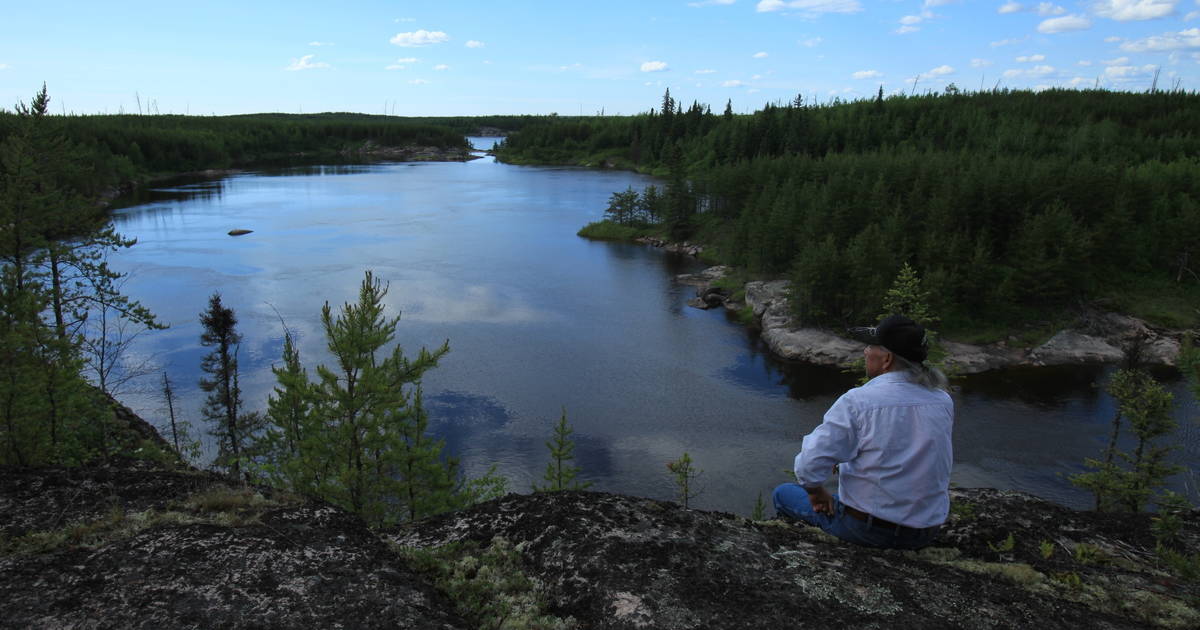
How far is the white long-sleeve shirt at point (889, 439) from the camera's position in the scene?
506 cm

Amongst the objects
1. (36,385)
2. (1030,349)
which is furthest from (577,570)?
(1030,349)

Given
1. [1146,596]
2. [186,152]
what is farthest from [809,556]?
[186,152]

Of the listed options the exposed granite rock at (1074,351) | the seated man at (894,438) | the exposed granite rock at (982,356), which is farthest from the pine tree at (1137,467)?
the exposed granite rock at (1074,351)

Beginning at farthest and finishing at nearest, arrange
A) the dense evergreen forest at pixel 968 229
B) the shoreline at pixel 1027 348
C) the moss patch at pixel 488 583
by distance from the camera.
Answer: the dense evergreen forest at pixel 968 229 < the shoreline at pixel 1027 348 < the moss patch at pixel 488 583

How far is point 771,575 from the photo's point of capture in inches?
209

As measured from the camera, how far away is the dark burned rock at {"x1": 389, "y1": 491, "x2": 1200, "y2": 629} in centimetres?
479

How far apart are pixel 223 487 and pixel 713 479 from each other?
909 inches

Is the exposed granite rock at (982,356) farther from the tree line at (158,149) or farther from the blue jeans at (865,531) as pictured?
the tree line at (158,149)

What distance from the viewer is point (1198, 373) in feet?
26.6

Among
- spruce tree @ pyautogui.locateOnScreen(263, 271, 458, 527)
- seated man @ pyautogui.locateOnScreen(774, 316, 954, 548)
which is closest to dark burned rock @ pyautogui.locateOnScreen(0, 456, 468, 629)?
seated man @ pyautogui.locateOnScreen(774, 316, 954, 548)

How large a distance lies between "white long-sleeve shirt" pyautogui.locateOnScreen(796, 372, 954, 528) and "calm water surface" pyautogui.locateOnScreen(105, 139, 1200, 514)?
21.0m

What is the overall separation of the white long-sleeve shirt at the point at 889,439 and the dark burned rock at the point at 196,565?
2.93 m

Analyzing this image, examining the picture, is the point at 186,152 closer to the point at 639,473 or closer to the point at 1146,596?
the point at 639,473

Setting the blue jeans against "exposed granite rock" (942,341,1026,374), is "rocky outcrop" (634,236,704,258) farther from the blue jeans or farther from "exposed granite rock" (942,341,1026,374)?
the blue jeans
